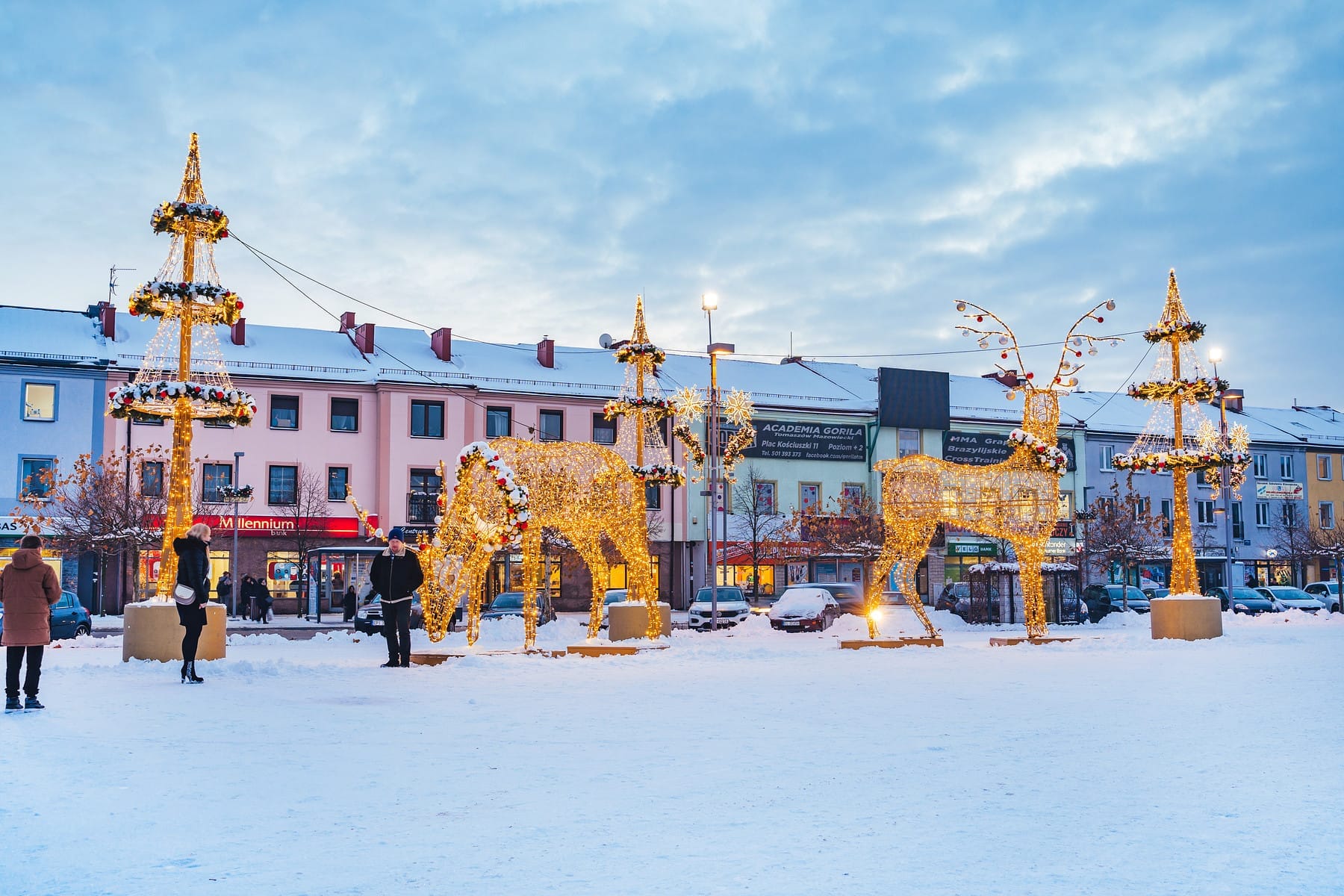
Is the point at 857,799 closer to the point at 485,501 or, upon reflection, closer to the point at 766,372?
the point at 485,501

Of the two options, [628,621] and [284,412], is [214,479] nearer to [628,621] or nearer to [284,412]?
[284,412]

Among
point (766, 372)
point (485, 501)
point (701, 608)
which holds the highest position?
point (766, 372)

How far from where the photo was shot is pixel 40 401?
4069 cm

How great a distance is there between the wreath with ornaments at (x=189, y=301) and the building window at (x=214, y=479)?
26.5m

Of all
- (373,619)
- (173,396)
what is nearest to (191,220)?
(173,396)

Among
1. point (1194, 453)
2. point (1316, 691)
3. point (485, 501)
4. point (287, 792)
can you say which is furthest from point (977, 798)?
point (1194, 453)

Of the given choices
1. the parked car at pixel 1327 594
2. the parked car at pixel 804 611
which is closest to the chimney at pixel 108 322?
the parked car at pixel 804 611

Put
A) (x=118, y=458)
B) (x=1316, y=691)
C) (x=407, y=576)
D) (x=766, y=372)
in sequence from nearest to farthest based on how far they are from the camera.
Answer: (x=1316, y=691), (x=407, y=576), (x=118, y=458), (x=766, y=372)

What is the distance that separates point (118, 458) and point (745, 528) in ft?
79.8

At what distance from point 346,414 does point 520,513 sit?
95.9 ft

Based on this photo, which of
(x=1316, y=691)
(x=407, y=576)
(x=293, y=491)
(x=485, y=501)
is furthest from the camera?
(x=293, y=491)

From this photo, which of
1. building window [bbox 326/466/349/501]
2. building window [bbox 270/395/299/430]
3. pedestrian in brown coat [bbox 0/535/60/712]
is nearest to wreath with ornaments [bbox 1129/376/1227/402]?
pedestrian in brown coat [bbox 0/535/60/712]

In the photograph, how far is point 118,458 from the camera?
129 feet

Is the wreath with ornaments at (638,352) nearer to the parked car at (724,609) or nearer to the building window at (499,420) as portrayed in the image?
the parked car at (724,609)
